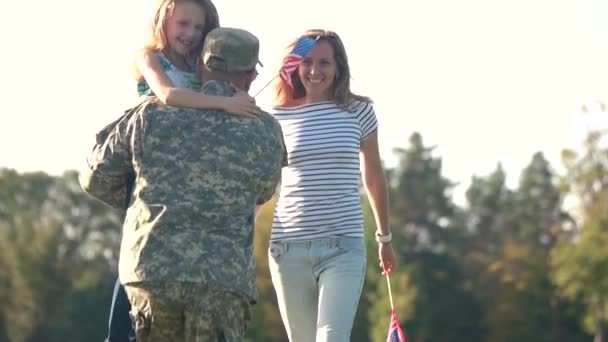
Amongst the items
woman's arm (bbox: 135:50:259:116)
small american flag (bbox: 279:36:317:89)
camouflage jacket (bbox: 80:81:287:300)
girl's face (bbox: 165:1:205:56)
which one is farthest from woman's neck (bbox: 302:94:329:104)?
camouflage jacket (bbox: 80:81:287:300)

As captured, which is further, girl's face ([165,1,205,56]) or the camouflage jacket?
girl's face ([165,1,205,56])

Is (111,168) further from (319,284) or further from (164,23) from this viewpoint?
(319,284)

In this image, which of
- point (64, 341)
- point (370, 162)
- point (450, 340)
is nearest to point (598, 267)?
point (450, 340)

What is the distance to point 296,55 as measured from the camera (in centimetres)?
952

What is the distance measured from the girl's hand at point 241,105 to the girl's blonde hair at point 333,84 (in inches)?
81.7

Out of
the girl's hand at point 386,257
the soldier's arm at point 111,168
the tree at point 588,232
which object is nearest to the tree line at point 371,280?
the tree at point 588,232

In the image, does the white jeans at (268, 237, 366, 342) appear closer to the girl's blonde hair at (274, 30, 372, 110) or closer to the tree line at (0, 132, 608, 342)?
the girl's blonde hair at (274, 30, 372, 110)

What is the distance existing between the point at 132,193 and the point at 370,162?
255 centimetres

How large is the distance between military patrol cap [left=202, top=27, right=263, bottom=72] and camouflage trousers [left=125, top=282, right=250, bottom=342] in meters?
0.90

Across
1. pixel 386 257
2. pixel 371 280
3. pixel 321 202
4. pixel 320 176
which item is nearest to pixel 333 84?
pixel 320 176

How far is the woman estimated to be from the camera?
30.6ft

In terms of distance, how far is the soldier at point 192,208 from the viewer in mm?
A: 7340

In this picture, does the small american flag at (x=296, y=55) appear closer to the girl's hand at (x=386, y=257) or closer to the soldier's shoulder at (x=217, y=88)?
the girl's hand at (x=386, y=257)

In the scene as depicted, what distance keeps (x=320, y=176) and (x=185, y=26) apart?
1650 mm
